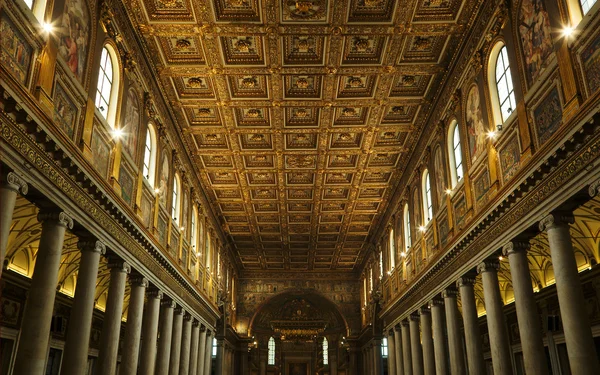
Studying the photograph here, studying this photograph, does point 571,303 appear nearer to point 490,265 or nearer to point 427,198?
point 490,265

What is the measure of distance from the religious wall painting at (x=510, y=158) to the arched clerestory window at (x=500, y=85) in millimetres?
859

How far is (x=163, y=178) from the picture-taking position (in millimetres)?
21844

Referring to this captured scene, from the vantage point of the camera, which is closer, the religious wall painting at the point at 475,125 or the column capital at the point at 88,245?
the column capital at the point at 88,245

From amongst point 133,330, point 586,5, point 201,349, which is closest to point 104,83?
point 133,330

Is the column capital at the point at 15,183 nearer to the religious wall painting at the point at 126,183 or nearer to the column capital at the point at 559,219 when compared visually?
the religious wall painting at the point at 126,183

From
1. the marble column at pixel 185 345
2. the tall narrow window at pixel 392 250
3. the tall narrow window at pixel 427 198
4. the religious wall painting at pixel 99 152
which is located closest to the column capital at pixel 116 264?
the religious wall painting at pixel 99 152

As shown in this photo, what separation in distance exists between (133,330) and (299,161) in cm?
1176

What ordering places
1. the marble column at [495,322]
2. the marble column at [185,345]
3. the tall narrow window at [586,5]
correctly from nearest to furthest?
the tall narrow window at [586,5], the marble column at [495,322], the marble column at [185,345]

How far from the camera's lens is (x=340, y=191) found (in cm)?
3033

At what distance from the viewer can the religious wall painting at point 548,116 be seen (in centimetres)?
1196

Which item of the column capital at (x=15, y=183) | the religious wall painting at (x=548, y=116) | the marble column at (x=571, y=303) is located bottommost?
the marble column at (x=571, y=303)

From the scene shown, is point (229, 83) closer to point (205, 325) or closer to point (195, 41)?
point (195, 41)

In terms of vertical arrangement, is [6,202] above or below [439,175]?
below

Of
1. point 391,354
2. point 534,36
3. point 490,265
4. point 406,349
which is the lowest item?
point 406,349
